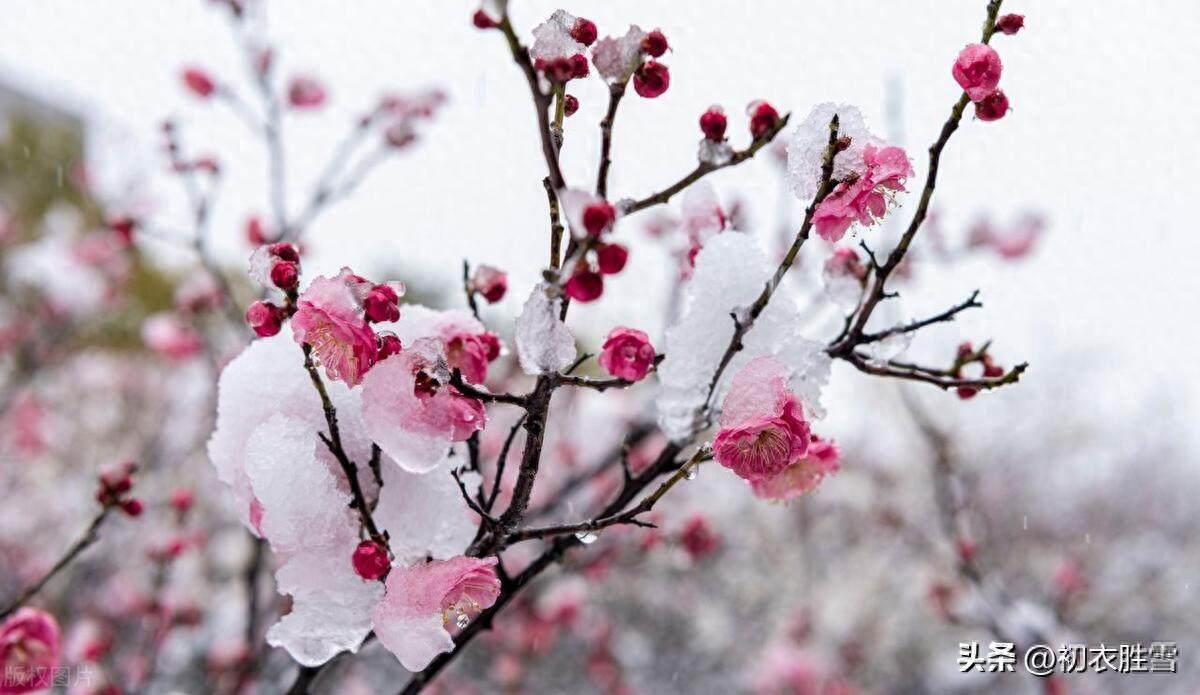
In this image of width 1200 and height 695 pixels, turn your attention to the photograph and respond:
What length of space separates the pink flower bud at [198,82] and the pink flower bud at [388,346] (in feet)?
7.13

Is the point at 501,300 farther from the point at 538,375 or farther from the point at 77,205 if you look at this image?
the point at 77,205

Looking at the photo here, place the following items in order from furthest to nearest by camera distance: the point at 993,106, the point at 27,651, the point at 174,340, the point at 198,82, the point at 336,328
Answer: the point at 174,340 < the point at 198,82 < the point at 27,651 < the point at 993,106 < the point at 336,328

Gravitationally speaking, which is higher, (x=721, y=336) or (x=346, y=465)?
(x=721, y=336)

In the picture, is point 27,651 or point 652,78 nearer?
point 652,78

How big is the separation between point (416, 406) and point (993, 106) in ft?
2.29

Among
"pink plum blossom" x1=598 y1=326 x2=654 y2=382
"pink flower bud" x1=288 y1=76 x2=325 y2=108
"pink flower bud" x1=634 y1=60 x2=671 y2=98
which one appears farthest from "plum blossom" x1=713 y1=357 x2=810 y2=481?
"pink flower bud" x1=288 y1=76 x2=325 y2=108

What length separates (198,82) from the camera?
8.45 ft

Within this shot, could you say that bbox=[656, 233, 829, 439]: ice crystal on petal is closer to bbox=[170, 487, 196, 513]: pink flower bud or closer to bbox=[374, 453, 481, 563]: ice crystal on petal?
bbox=[374, 453, 481, 563]: ice crystal on petal

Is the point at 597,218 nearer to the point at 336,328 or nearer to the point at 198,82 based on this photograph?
the point at 336,328

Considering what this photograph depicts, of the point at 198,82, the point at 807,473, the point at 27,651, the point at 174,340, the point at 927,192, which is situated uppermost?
the point at 198,82

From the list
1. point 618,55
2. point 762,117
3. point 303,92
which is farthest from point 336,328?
point 303,92

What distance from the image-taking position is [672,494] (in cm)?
591

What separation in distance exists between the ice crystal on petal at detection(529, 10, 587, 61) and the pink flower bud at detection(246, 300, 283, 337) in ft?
1.23

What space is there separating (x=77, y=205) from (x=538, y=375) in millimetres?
12101
